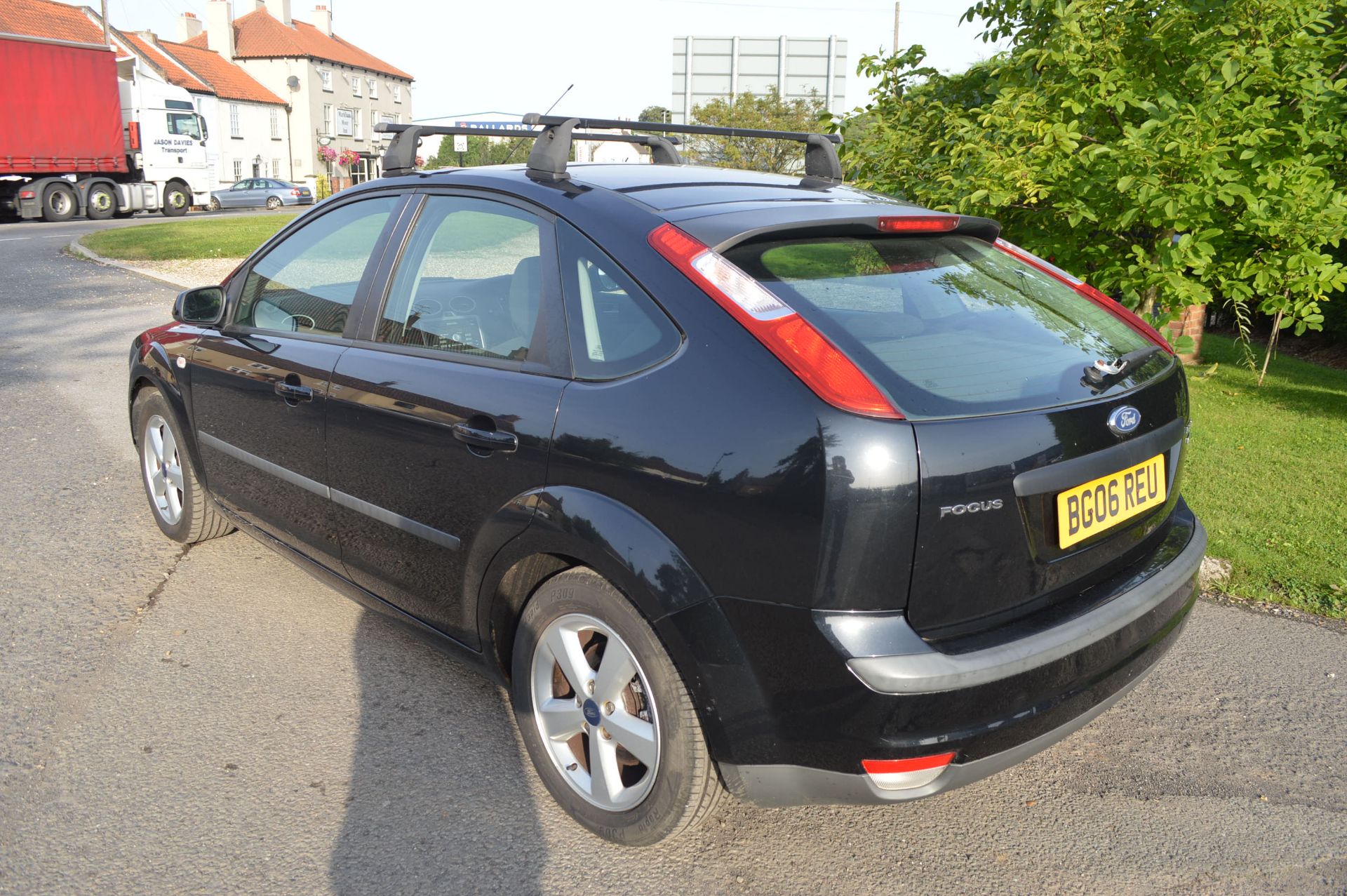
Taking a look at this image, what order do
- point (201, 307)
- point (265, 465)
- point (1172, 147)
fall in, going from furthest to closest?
point (1172, 147) < point (201, 307) < point (265, 465)

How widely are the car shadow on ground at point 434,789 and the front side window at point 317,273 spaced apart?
122 cm

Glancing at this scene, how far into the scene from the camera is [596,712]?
2.74 m

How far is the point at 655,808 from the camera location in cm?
262

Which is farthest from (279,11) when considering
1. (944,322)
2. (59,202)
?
(944,322)

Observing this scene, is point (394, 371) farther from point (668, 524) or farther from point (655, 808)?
point (655, 808)

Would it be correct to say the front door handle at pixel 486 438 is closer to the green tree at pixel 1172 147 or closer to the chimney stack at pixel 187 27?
the green tree at pixel 1172 147

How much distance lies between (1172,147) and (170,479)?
5168 mm

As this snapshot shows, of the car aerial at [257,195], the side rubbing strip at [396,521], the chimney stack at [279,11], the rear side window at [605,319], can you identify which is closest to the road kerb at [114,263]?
the side rubbing strip at [396,521]

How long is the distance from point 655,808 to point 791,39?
29215 millimetres

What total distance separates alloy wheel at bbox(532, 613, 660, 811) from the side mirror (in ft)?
7.57

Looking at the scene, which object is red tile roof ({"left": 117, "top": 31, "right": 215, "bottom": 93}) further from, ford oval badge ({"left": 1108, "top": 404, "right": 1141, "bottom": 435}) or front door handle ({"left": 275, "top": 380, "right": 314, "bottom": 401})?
ford oval badge ({"left": 1108, "top": 404, "right": 1141, "bottom": 435})

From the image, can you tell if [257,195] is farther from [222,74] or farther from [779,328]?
[779,328]

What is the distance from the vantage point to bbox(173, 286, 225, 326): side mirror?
4.28 m

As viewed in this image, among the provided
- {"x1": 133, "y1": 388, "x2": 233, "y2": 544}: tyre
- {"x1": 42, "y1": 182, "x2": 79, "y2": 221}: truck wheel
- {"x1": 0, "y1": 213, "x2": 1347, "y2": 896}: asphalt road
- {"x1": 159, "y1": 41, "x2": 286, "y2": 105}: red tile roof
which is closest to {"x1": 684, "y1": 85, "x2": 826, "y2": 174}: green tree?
{"x1": 42, "y1": 182, "x2": 79, "y2": 221}: truck wheel
